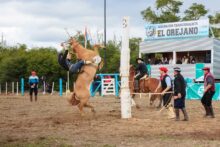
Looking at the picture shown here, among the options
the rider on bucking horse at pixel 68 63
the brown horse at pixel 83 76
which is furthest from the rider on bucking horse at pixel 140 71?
the rider on bucking horse at pixel 68 63

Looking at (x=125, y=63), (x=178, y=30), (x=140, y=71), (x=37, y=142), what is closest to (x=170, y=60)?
(x=178, y=30)

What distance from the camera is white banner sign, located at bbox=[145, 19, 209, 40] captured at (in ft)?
128

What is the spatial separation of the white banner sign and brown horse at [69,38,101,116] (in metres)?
23.5

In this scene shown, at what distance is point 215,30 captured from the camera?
50219 millimetres

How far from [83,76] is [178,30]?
83.2 ft

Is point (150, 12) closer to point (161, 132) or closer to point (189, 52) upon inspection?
point (189, 52)

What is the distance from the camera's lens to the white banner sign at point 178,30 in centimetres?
3897

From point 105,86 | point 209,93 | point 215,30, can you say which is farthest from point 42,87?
point 209,93

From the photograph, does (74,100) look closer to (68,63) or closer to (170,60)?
(68,63)

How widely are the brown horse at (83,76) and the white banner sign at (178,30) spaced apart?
2348 centimetres

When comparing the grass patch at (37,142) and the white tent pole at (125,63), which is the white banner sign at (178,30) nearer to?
the white tent pole at (125,63)

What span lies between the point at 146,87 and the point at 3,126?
9.27m

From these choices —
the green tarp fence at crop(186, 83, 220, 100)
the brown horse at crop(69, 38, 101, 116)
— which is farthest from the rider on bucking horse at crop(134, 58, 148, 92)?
the green tarp fence at crop(186, 83, 220, 100)

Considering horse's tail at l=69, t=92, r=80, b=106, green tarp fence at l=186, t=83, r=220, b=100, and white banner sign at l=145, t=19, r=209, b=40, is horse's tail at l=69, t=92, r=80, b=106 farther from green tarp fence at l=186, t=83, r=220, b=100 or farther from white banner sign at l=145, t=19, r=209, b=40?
white banner sign at l=145, t=19, r=209, b=40
